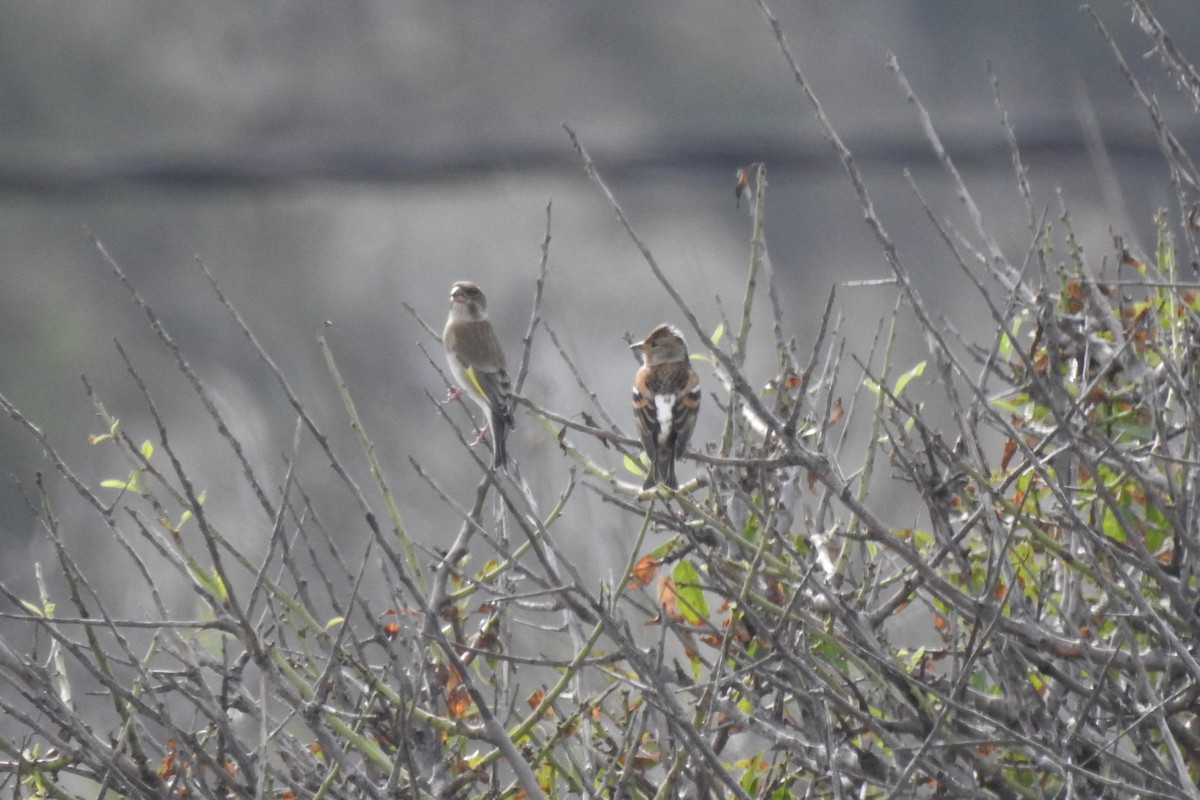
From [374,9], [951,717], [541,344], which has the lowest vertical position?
[951,717]

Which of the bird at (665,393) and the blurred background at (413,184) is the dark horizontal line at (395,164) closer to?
the blurred background at (413,184)

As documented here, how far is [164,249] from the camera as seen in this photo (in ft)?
24.6

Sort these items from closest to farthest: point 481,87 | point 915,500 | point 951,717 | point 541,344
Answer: point 951,717, point 915,500, point 541,344, point 481,87

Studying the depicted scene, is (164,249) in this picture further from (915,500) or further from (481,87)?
(915,500)

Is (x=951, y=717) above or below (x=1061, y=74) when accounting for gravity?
below

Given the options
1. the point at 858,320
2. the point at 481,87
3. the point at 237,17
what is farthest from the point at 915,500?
the point at 237,17

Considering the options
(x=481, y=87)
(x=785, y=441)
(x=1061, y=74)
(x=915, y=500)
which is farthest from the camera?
(x=481, y=87)

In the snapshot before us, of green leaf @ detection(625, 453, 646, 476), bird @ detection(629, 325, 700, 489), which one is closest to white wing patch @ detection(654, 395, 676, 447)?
bird @ detection(629, 325, 700, 489)

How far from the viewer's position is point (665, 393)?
5609 millimetres

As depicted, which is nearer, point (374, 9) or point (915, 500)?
point (915, 500)

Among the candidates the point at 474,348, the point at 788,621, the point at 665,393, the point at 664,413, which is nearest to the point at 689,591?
the point at 788,621

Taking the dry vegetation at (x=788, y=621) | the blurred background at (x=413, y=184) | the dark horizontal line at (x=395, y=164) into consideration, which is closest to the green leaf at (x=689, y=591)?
the dry vegetation at (x=788, y=621)

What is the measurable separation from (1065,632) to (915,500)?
1878 millimetres

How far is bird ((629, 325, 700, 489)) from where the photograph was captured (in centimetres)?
487
